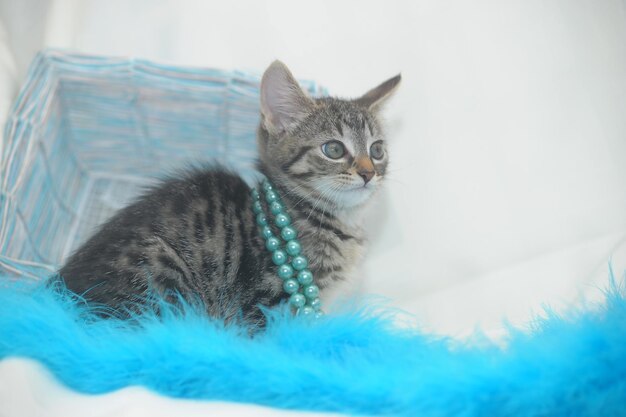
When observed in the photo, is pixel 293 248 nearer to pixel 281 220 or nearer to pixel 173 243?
pixel 281 220

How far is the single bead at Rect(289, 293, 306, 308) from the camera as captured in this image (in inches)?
50.6

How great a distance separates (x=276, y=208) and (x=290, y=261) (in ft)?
0.47

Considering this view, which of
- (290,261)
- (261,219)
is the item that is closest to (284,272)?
(290,261)

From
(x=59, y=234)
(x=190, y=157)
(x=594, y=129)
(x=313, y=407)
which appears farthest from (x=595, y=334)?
(x=59, y=234)

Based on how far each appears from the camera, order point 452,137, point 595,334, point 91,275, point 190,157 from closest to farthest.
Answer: point 595,334 → point 91,275 → point 452,137 → point 190,157

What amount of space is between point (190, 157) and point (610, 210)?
1.35m

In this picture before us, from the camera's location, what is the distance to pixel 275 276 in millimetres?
1325

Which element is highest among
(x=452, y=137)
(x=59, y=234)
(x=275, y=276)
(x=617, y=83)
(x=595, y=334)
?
(x=617, y=83)

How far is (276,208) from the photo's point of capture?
1.37 metres

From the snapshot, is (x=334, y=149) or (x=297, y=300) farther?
(x=334, y=149)

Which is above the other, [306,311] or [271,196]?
[271,196]

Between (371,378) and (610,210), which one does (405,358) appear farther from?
(610,210)

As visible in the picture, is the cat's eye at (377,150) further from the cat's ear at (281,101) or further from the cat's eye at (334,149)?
the cat's ear at (281,101)

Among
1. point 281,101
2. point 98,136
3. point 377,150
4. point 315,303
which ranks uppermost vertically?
point 281,101
